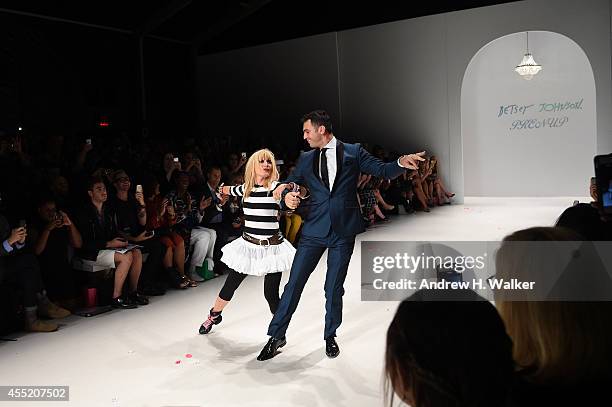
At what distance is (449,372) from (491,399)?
9cm

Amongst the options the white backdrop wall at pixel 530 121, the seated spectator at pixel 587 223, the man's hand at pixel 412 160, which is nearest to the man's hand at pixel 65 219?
the man's hand at pixel 412 160

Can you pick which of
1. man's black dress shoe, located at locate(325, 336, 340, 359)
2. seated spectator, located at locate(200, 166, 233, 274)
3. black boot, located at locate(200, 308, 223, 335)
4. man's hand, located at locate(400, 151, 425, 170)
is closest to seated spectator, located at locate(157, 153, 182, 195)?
seated spectator, located at locate(200, 166, 233, 274)

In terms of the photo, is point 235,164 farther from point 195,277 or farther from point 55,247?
point 55,247

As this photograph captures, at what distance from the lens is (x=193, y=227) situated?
5840 mm

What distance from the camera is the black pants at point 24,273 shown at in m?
4.24

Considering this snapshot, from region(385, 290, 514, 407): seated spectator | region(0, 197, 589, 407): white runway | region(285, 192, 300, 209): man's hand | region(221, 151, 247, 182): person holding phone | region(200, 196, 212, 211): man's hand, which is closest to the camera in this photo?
region(385, 290, 514, 407): seated spectator

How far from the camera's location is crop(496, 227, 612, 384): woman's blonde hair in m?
1.23

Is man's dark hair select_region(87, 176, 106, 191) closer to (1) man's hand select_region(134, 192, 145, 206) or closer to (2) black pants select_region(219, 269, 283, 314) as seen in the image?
(1) man's hand select_region(134, 192, 145, 206)

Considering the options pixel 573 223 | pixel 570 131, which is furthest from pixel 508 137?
pixel 573 223

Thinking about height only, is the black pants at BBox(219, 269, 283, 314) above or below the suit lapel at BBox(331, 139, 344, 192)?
below

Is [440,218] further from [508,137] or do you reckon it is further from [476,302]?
[476,302]

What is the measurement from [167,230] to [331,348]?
2.40m

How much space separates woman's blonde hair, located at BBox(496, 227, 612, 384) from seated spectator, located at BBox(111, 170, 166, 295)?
4.25 meters

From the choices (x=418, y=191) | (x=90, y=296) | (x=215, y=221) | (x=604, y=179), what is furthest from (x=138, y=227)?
(x=418, y=191)
